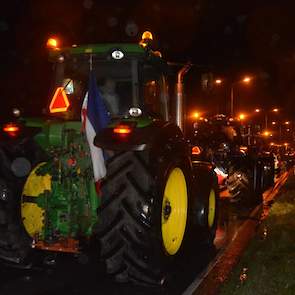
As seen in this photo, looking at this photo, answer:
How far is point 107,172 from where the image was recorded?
578 cm

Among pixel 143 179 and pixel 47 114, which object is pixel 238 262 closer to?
pixel 143 179

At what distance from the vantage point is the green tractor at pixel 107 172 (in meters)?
5.72

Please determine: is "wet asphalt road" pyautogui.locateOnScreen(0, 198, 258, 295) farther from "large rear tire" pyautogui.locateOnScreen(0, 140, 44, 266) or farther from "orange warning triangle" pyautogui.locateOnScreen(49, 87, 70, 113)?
"orange warning triangle" pyautogui.locateOnScreen(49, 87, 70, 113)

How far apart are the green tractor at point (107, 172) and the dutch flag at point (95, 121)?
2cm

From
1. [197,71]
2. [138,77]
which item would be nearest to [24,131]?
[138,77]

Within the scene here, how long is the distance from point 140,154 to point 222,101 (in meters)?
61.6

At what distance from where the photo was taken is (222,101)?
66.4m

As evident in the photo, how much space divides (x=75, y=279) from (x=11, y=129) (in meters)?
1.89

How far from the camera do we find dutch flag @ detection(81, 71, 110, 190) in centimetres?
592

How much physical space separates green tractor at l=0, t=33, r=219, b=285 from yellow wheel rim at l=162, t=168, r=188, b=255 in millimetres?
13

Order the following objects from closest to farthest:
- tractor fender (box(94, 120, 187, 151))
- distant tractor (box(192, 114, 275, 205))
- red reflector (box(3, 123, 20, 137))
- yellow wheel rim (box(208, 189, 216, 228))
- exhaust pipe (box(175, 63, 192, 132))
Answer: tractor fender (box(94, 120, 187, 151)) → red reflector (box(3, 123, 20, 137)) → exhaust pipe (box(175, 63, 192, 132)) → yellow wheel rim (box(208, 189, 216, 228)) → distant tractor (box(192, 114, 275, 205))

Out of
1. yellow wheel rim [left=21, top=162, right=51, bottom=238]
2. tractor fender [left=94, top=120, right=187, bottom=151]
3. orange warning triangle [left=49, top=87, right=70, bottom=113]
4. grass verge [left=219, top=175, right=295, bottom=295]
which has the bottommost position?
grass verge [left=219, top=175, right=295, bottom=295]

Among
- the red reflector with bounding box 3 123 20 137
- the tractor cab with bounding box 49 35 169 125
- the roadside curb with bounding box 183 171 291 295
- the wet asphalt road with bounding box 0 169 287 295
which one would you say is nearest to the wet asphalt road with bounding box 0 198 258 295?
the wet asphalt road with bounding box 0 169 287 295

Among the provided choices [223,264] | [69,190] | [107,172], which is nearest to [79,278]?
[69,190]
